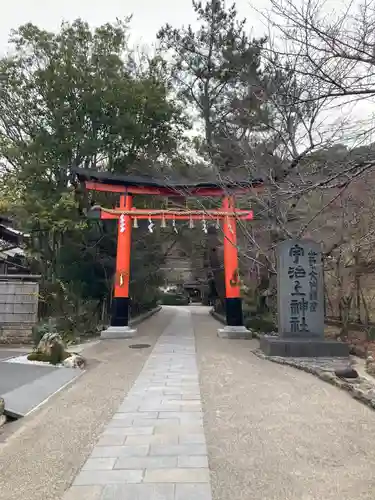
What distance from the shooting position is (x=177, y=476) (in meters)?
3.29

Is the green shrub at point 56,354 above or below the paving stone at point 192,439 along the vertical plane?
above

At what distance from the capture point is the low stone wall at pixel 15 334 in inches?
503

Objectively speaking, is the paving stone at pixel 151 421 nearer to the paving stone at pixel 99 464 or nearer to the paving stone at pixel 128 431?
the paving stone at pixel 128 431

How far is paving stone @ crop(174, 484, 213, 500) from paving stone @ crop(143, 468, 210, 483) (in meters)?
0.09

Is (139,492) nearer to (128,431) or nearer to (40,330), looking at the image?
(128,431)

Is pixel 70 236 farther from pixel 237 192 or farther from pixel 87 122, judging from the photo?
pixel 237 192

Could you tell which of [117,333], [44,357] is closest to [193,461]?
[44,357]

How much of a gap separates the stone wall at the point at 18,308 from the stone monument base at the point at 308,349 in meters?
7.87

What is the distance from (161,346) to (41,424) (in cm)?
686

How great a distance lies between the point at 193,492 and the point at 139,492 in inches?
15.9

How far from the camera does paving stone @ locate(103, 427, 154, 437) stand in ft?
14.3

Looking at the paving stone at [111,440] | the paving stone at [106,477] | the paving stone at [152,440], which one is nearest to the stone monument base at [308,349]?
the paving stone at [152,440]

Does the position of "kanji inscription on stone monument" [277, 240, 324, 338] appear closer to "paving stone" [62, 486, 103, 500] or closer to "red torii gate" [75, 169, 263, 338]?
"red torii gate" [75, 169, 263, 338]

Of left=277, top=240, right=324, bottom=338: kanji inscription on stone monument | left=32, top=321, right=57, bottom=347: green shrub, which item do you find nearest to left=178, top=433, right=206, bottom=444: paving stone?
left=277, top=240, right=324, bottom=338: kanji inscription on stone monument
